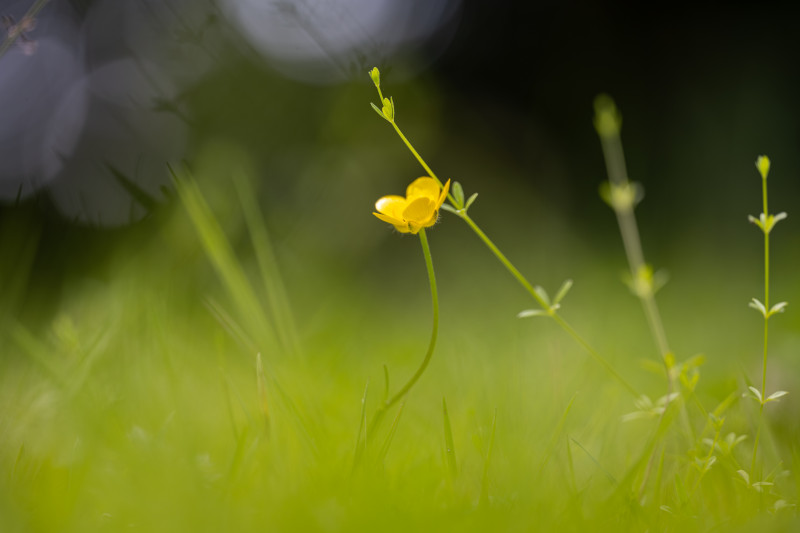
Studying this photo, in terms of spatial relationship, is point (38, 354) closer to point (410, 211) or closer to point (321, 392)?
point (321, 392)

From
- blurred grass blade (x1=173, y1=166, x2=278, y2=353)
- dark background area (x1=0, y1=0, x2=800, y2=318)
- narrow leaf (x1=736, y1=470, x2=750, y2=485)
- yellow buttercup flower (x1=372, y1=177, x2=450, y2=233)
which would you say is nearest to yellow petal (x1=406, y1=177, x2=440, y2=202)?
yellow buttercup flower (x1=372, y1=177, x2=450, y2=233)

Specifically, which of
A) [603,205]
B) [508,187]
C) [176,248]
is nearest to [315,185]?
[176,248]

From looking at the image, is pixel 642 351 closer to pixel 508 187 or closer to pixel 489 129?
pixel 508 187

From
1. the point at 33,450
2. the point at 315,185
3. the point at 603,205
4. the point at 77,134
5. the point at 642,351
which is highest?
the point at 603,205

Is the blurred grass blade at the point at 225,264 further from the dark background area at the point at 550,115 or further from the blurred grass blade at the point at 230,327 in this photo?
the dark background area at the point at 550,115

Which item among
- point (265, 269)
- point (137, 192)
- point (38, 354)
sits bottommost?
point (38, 354)

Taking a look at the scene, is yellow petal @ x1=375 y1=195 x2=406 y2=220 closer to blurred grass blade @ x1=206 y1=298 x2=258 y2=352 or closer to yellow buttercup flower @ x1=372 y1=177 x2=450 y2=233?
yellow buttercup flower @ x1=372 y1=177 x2=450 y2=233

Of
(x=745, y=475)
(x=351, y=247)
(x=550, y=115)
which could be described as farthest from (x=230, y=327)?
(x=550, y=115)
